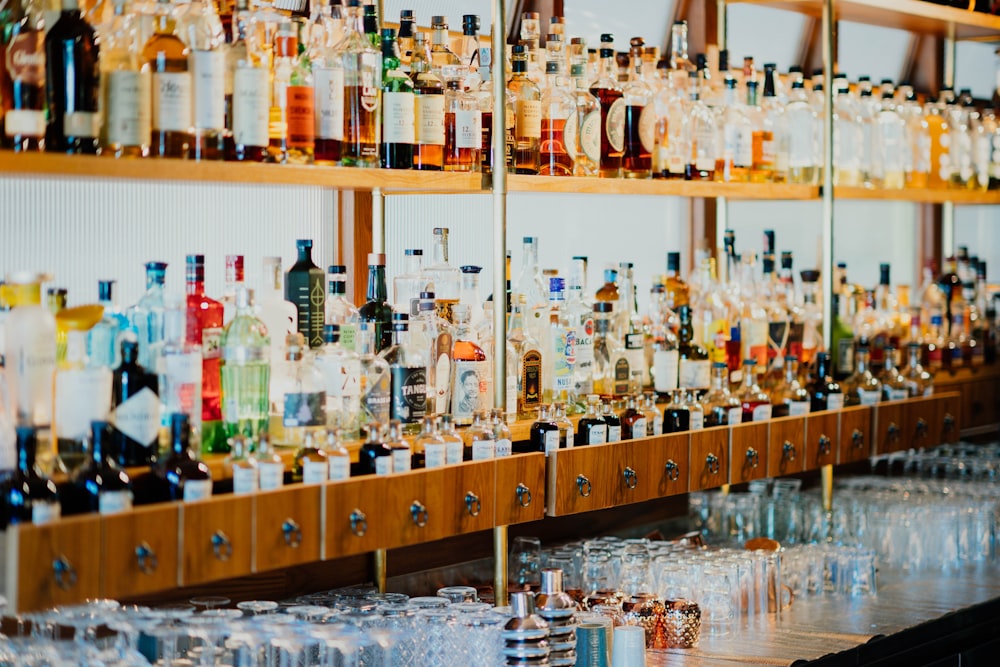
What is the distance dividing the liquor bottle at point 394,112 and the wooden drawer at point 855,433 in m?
1.68

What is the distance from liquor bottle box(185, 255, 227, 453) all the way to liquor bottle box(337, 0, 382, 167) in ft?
1.25

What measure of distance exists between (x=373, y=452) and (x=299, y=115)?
649mm

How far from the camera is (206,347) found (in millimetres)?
2541

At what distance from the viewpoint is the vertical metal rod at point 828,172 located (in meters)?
4.03

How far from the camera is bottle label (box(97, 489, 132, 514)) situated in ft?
7.16

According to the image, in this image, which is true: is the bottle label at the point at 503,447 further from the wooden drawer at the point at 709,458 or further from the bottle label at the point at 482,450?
the wooden drawer at the point at 709,458

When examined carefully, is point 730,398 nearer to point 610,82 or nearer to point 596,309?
point 596,309

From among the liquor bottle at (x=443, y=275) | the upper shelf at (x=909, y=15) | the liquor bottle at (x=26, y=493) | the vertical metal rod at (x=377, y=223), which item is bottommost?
the liquor bottle at (x=26, y=493)

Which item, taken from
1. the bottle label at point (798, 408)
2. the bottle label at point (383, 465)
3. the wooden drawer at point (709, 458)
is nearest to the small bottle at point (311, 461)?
the bottle label at point (383, 465)

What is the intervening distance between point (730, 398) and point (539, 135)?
908 millimetres

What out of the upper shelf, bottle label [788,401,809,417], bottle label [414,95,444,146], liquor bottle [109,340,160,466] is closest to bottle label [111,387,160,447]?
liquor bottle [109,340,160,466]

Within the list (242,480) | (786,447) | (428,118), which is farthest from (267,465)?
(786,447)

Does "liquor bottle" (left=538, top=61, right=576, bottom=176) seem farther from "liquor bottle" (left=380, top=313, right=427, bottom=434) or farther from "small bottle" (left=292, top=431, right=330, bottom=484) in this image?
"small bottle" (left=292, top=431, right=330, bottom=484)

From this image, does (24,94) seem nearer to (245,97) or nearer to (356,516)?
(245,97)
